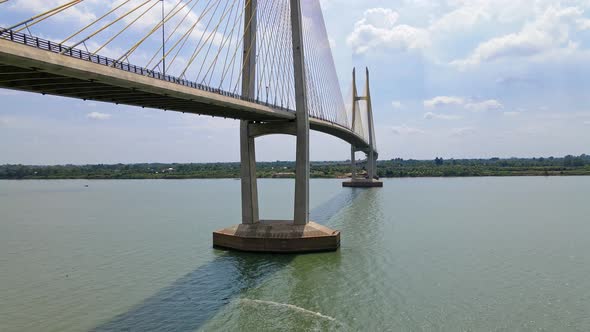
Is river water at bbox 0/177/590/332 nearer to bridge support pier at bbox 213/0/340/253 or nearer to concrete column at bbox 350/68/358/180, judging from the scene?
bridge support pier at bbox 213/0/340/253

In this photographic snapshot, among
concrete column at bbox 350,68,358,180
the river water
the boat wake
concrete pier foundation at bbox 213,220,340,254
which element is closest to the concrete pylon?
concrete column at bbox 350,68,358,180

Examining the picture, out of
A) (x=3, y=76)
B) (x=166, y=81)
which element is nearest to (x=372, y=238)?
(x=166, y=81)

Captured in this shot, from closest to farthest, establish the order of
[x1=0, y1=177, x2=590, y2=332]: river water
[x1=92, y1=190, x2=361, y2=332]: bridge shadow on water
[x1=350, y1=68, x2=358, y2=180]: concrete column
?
[x1=92, y1=190, x2=361, y2=332]: bridge shadow on water, [x1=0, y1=177, x2=590, y2=332]: river water, [x1=350, y1=68, x2=358, y2=180]: concrete column

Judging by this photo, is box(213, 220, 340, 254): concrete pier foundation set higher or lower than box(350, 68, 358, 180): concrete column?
lower

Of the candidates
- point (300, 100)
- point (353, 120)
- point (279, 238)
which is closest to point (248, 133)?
point (300, 100)

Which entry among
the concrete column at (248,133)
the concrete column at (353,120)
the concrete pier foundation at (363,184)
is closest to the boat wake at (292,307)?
the concrete column at (248,133)

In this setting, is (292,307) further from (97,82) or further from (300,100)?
(300,100)

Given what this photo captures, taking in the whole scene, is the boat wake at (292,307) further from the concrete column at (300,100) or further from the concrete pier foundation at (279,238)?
the concrete column at (300,100)
